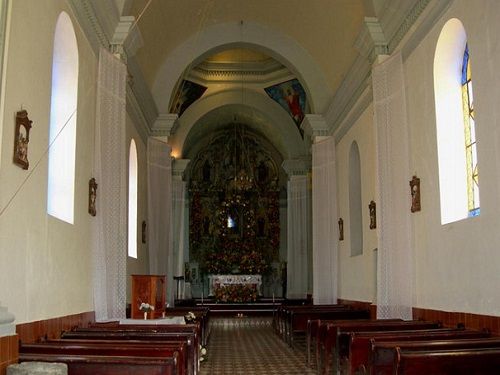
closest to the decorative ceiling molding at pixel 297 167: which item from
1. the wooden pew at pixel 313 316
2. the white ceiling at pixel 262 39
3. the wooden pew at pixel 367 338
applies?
the white ceiling at pixel 262 39

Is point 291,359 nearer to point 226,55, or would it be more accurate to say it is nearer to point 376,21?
point 376,21

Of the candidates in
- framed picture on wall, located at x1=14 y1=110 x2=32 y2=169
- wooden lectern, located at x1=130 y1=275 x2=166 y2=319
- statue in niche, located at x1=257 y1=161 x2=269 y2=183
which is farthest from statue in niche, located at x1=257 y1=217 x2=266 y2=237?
framed picture on wall, located at x1=14 y1=110 x2=32 y2=169

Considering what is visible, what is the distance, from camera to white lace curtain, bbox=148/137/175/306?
12664 millimetres

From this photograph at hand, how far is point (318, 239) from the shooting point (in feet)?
43.7

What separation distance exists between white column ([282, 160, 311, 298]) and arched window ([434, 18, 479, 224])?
12.1m

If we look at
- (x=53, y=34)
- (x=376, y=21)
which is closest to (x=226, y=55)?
(x=376, y=21)

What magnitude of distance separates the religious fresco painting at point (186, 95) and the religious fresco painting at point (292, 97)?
2210 mm

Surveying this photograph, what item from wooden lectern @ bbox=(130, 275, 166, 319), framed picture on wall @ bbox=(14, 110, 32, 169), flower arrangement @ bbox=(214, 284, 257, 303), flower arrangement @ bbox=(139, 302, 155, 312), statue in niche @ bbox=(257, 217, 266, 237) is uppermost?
statue in niche @ bbox=(257, 217, 266, 237)

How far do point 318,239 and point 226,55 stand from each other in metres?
7.87

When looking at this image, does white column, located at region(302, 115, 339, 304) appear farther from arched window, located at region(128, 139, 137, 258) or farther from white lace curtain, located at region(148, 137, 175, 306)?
arched window, located at region(128, 139, 137, 258)

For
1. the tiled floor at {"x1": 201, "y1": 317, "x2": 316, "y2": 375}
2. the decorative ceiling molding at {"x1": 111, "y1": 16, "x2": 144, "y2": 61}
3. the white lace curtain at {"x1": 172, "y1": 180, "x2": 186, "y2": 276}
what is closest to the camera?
the tiled floor at {"x1": 201, "y1": 317, "x2": 316, "y2": 375}

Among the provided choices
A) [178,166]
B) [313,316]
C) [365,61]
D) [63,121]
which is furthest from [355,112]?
[178,166]

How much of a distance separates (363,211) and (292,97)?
8086mm

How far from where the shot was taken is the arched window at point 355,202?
40.1ft
